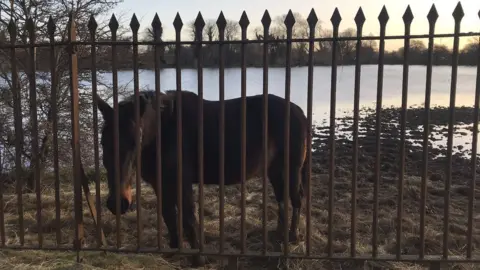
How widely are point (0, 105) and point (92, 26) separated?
4.57 m

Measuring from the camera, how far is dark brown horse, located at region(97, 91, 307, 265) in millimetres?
4410

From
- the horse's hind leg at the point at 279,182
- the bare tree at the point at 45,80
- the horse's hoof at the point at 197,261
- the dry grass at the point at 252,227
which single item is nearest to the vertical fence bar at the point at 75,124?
the dry grass at the point at 252,227

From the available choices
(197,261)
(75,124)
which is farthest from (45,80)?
(197,261)

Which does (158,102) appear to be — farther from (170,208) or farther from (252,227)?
(252,227)

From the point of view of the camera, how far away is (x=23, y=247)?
4629 mm

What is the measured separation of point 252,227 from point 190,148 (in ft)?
5.44

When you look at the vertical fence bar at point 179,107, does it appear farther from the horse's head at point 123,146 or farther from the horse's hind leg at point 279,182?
the horse's hind leg at point 279,182

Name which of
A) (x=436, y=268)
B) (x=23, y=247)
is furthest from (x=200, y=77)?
(x=436, y=268)

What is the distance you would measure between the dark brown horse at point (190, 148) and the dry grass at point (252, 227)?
53 cm

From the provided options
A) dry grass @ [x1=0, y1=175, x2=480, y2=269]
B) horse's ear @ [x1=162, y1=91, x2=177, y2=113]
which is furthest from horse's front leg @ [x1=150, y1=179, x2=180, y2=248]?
horse's ear @ [x1=162, y1=91, x2=177, y2=113]

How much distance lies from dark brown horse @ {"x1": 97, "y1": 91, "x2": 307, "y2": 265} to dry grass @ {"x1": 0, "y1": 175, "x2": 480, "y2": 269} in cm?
A: 53

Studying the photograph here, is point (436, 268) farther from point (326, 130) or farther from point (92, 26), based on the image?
point (326, 130)

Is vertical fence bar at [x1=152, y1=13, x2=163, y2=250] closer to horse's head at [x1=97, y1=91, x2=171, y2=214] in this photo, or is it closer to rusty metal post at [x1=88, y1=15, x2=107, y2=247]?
horse's head at [x1=97, y1=91, x2=171, y2=214]

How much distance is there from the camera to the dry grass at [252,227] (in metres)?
4.58
